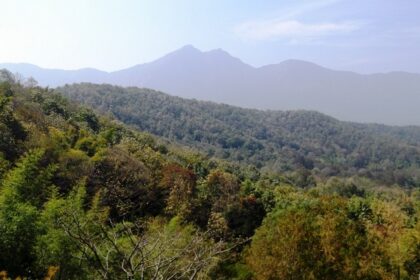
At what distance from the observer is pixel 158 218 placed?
647 inches

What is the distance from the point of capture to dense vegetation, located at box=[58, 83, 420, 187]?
8569cm

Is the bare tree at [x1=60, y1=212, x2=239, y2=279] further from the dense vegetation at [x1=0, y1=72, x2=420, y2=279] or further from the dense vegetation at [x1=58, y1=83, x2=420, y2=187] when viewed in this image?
the dense vegetation at [x1=58, y1=83, x2=420, y2=187]

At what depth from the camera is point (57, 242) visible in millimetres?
8602

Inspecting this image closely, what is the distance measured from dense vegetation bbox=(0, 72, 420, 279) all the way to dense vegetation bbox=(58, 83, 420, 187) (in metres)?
59.5

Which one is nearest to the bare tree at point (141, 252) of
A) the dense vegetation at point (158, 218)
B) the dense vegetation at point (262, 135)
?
the dense vegetation at point (158, 218)

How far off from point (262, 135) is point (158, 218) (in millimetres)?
107516

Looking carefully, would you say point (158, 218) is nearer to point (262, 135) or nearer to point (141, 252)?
point (141, 252)

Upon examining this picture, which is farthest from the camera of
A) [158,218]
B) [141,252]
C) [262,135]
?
[262,135]

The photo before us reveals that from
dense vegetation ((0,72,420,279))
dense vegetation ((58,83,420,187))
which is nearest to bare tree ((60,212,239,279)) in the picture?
dense vegetation ((0,72,420,279))

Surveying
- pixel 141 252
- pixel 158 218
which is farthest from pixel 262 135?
pixel 141 252

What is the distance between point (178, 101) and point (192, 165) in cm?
8780

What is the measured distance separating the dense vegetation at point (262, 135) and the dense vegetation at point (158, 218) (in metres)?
59.5

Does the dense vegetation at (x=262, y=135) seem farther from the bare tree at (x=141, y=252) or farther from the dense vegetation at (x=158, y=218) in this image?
the bare tree at (x=141, y=252)

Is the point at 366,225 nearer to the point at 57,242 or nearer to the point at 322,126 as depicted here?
the point at 57,242
